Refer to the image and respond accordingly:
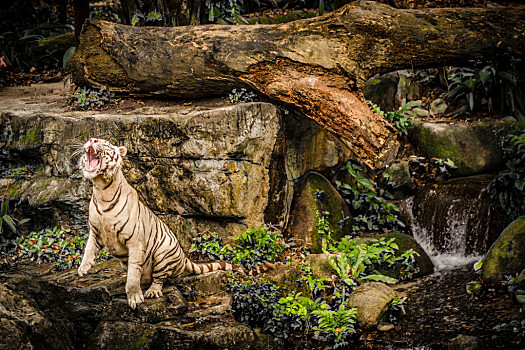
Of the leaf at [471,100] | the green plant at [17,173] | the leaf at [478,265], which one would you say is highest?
the leaf at [471,100]

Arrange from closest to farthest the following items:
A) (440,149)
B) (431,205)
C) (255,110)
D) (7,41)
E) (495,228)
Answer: (255,110) → (495,228) → (431,205) → (440,149) → (7,41)

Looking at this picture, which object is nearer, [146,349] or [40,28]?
[146,349]

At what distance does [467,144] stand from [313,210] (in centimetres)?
340

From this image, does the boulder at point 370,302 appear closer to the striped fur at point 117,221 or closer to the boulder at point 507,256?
the boulder at point 507,256

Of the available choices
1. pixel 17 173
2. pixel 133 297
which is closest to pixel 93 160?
pixel 133 297

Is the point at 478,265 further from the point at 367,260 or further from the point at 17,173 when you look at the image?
the point at 17,173

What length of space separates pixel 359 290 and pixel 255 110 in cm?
253

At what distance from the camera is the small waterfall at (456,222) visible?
7195mm

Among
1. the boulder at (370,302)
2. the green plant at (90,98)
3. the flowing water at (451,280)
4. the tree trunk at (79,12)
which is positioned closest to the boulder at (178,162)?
the green plant at (90,98)

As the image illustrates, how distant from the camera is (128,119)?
6105 millimetres

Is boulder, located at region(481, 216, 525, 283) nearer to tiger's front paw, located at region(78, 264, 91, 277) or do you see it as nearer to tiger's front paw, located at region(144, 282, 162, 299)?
tiger's front paw, located at region(144, 282, 162, 299)

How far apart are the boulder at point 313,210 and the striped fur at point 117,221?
2563 mm

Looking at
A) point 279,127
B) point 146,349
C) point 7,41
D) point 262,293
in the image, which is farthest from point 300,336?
point 7,41

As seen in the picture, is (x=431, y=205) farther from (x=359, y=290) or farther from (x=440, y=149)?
(x=359, y=290)
